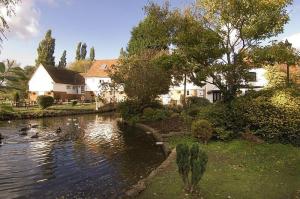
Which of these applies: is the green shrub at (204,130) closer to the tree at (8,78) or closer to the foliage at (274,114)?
the foliage at (274,114)

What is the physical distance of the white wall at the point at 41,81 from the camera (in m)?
77.0

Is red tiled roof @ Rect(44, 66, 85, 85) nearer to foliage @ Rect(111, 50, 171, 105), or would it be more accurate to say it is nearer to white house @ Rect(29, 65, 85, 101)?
white house @ Rect(29, 65, 85, 101)

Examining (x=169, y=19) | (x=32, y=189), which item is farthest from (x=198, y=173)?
(x=169, y=19)

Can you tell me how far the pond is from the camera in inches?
491

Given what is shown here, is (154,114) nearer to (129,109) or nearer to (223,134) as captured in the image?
(129,109)

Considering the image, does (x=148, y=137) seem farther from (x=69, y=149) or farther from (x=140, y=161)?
(x=140, y=161)

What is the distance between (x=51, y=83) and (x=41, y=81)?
8.63ft

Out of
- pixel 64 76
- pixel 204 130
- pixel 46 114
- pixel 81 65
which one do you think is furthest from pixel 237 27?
pixel 81 65

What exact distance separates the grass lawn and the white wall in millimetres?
64736

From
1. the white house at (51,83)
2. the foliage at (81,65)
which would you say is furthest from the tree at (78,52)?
the white house at (51,83)

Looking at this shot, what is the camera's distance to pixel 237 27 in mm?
22844

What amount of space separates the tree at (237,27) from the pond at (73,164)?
21.5 ft

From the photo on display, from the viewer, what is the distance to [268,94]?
2030 cm

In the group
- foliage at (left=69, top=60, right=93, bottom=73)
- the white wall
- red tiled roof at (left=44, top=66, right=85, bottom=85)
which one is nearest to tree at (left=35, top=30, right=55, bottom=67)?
red tiled roof at (left=44, top=66, right=85, bottom=85)
